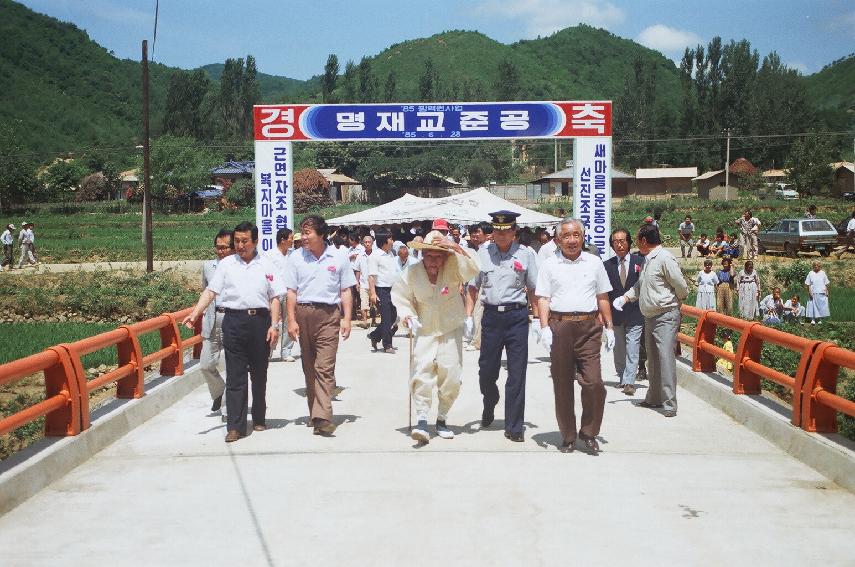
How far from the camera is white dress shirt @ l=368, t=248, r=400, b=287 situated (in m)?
16.3

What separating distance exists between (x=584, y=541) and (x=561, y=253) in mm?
3179

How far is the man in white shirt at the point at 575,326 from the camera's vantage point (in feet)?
25.6

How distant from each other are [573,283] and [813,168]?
250ft

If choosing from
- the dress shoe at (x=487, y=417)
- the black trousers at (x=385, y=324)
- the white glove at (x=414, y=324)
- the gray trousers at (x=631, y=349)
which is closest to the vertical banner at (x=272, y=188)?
the black trousers at (x=385, y=324)

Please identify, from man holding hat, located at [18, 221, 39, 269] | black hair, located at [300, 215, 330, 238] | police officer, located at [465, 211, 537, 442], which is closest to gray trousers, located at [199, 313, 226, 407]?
black hair, located at [300, 215, 330, 238]

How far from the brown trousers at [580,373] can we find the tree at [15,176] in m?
73.4

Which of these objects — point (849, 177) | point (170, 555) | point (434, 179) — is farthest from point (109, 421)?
point (849, 177)

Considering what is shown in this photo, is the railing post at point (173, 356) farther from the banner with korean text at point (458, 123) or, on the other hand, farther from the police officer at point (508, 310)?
the banner with korean text at point (458, 123)

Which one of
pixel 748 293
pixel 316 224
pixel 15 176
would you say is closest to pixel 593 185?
pixel 748 293

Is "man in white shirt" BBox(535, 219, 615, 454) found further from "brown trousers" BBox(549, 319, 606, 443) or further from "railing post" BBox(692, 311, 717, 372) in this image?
"railing post" BBox(692, 311, 717, 372)

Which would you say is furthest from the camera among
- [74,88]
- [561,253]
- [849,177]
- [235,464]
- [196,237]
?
[74,88]

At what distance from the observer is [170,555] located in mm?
5262

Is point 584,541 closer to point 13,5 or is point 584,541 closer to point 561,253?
point 561,253

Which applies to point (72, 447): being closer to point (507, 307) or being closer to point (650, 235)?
point (507, 307)
